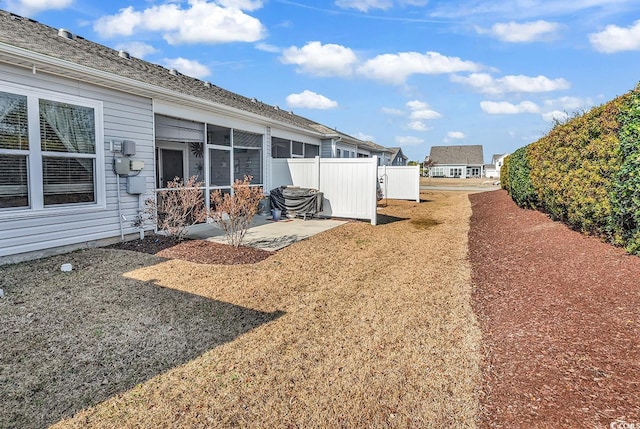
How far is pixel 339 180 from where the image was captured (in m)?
11.1

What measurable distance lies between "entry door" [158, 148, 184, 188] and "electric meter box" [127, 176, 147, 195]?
3.90 metres

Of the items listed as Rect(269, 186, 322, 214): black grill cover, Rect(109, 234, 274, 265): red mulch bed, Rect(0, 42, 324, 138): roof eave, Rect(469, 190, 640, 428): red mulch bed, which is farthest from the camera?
Rect(269, 186, 322, 214): black grill cover

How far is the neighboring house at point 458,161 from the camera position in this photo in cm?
6316

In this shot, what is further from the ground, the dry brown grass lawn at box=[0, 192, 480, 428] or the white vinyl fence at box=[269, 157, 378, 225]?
the white vinyl fence at box=[269, 157, 378, 225]

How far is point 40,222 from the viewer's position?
5.72m

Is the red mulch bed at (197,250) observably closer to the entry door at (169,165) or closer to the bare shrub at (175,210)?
the bare shrub at (175,210)

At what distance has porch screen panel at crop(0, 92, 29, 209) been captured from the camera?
522cm

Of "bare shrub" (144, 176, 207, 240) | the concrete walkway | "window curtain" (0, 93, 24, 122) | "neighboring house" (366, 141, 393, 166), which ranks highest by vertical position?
"neighboring house" (366, 141, 393, 166)

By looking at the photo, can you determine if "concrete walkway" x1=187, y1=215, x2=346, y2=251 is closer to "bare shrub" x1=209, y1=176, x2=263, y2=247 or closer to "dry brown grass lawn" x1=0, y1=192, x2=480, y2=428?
"bare shrub" x1=209, y1=176, x2=263, y2=247

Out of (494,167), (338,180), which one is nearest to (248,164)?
(338,180)

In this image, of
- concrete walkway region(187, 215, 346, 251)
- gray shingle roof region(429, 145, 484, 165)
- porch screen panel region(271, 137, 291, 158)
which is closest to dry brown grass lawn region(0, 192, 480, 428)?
concrete walkway region(187, 215, 346, 251)

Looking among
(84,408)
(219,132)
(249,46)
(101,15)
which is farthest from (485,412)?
(249,46)

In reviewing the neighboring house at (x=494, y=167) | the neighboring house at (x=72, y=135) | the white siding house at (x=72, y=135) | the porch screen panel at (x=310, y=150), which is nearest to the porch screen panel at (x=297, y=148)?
the porch screen panel at (x=310, y=150)

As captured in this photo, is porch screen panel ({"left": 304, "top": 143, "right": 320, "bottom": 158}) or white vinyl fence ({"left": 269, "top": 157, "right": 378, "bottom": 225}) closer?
white vinyl fence ({"left": 269, "top": 157, "right": 378, "bottom": 225})
